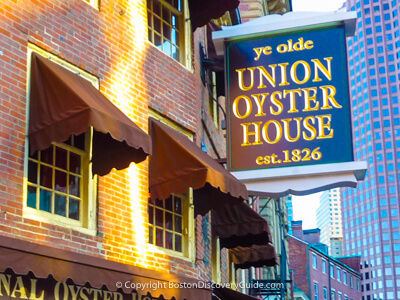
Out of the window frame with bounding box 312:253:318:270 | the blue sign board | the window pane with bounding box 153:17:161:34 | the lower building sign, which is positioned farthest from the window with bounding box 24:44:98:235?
the window frame with bounding box 312:253:318:270

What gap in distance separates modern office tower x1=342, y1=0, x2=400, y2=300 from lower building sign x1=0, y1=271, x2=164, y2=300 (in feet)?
543

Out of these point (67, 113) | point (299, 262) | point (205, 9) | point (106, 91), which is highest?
point (299, 262)

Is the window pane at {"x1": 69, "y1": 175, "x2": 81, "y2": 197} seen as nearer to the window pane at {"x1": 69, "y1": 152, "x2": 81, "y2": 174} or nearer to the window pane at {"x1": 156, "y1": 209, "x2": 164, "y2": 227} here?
the window pane at {"x1": 69, "y1": 152, "x2": 81, "y2": 174}

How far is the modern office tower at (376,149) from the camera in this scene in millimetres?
172875

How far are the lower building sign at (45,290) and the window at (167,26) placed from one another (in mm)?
4782

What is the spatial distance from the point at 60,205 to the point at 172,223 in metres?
3.08

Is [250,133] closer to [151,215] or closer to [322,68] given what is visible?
[322,68]

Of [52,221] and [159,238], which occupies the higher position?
[159,238]

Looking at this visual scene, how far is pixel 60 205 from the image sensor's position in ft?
29.7

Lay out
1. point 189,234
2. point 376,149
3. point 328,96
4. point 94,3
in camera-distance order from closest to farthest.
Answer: point 94,3
point 189,234
point 328,96
point 376,149

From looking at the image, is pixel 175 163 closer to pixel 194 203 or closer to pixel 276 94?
pixel 194 203

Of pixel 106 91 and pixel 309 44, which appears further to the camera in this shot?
pixel 309 44

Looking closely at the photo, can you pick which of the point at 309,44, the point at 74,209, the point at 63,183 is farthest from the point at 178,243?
the point at 309,44

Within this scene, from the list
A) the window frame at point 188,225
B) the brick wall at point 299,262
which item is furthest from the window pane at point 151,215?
the brick wall at point 299,262
